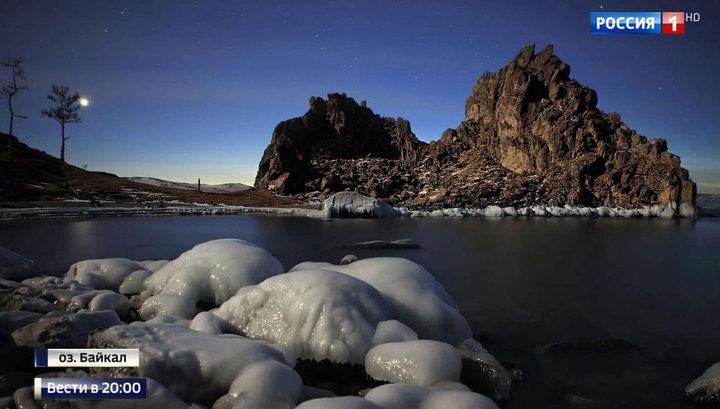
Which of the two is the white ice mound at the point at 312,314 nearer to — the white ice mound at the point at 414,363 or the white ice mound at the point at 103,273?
the white ice mound at the point at 414,363

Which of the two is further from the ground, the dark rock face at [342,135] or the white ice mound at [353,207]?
the dark rock face at [342,135]

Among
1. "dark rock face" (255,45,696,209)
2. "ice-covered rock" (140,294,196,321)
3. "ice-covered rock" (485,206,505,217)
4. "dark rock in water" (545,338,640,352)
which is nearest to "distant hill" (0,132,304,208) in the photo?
"dark rock face" (255,45,696,209)

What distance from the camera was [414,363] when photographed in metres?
4.96

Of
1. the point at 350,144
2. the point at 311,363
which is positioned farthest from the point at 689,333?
the point at 350,144

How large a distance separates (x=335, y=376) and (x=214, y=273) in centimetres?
404

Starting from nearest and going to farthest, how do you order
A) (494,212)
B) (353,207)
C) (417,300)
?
(417,300)
(353,207)
(494,212)

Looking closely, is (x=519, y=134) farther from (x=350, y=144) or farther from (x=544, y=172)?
(x=350, y=144)

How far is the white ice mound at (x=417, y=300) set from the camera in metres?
6.50

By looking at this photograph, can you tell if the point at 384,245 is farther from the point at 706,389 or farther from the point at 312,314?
the point at 706,389

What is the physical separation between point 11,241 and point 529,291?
945 inches

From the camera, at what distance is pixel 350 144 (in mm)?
136500

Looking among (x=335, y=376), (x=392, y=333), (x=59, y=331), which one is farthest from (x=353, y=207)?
(x=59, y=331)

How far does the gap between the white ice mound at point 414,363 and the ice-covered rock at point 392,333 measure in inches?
13.1

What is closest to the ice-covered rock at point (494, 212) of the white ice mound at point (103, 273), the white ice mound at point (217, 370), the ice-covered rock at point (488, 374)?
the white ice mound at point (103, 273)
